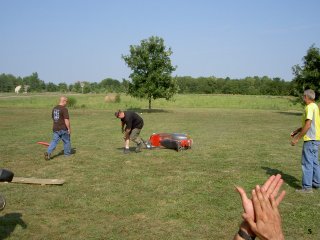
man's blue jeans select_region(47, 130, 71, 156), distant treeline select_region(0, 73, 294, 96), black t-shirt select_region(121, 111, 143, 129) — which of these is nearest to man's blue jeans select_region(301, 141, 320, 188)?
black t-shirt select_region(121, 111, 143, 129)

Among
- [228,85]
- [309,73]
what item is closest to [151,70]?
[309,73]

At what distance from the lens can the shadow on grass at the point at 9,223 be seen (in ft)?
18.7

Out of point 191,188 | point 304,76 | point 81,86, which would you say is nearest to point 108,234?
point 191,188

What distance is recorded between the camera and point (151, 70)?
38.7 metres

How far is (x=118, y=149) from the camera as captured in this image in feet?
44.8

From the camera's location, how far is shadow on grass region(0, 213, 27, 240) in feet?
18.7

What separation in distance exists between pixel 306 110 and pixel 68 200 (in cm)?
546

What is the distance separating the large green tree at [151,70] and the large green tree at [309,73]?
12.5 metres

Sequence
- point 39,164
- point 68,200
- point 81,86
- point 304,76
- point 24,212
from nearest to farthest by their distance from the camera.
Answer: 1. point 24,212
2. point 68,200
3. point 39,164
4. point 304,76
5. point 81,86

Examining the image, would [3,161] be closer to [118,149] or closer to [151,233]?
[118,149]

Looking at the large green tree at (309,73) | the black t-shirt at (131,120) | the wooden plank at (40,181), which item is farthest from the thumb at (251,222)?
the large green tree at (309,73)

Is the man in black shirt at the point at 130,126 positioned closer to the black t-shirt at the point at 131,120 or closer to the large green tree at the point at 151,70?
the black t-shirt at the point at 131,120

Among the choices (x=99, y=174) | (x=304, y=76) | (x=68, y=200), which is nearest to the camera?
(x=68, y=200)

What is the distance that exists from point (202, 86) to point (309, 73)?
70.2 m
